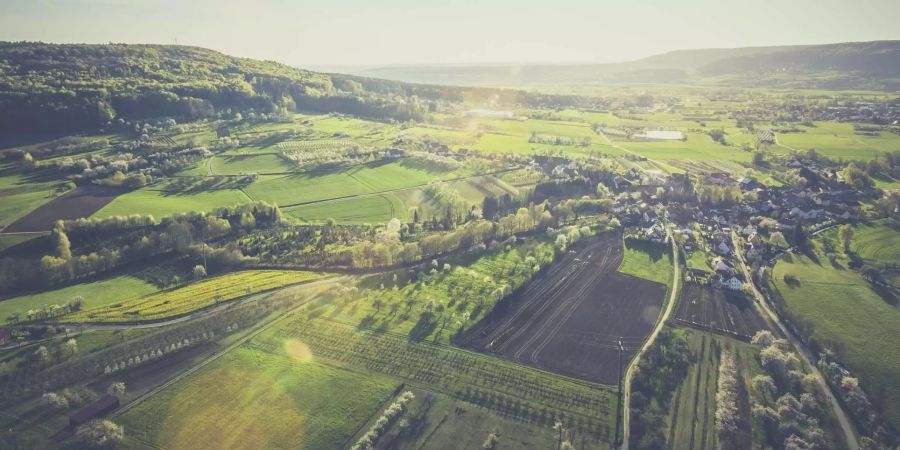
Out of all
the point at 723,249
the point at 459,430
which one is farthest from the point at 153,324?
the point at 723,249

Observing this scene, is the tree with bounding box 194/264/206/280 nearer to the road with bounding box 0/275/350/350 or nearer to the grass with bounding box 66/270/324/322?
the grass with bounding box 66/270/324/322

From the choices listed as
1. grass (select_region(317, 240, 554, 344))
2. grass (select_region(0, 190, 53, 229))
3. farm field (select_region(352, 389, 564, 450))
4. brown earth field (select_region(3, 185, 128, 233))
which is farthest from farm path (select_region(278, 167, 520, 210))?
farm field (select_region(352, 389, 564, 450))

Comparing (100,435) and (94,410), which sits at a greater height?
(94,410)

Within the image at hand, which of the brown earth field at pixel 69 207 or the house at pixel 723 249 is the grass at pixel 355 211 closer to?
the brown earth field at pixel 69 207

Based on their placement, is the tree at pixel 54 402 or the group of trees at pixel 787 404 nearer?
the group of trees at pixel 787 404

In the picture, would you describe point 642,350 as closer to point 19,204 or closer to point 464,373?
point 464,373

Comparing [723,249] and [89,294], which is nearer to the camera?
[89,294]

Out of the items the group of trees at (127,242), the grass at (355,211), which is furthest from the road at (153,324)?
the grass at (355,211)
